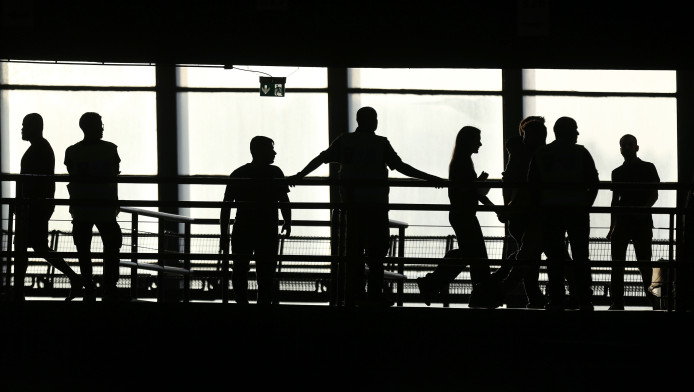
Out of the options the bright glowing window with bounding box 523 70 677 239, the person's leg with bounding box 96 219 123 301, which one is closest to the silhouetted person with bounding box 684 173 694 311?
the person's leg with bounding box 96 219 123 301

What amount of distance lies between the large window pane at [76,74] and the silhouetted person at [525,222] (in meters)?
8.15

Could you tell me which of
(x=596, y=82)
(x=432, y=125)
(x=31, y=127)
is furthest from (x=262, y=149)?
(x=596, y=82)

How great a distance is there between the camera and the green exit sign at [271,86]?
1630 cm

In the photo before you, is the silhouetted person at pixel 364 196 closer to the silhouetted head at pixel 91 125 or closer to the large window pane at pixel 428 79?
the silhouetted head at pixel 91 125

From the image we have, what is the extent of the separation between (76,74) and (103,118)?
762 millimetres

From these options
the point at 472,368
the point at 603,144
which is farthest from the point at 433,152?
the point at 472,368

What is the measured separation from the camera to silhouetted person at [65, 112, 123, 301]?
9.06 metres

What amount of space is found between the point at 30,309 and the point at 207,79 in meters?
8.15

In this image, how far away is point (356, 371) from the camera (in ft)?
30.2

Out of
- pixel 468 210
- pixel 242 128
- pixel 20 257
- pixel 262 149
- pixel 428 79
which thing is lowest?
pixel 20 257

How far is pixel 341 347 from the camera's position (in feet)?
29.7

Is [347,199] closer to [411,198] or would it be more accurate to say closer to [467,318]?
[467,318]

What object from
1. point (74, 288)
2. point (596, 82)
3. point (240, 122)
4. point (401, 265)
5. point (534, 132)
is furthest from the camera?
point (596, 82)

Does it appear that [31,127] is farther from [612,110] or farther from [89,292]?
[612,110]
